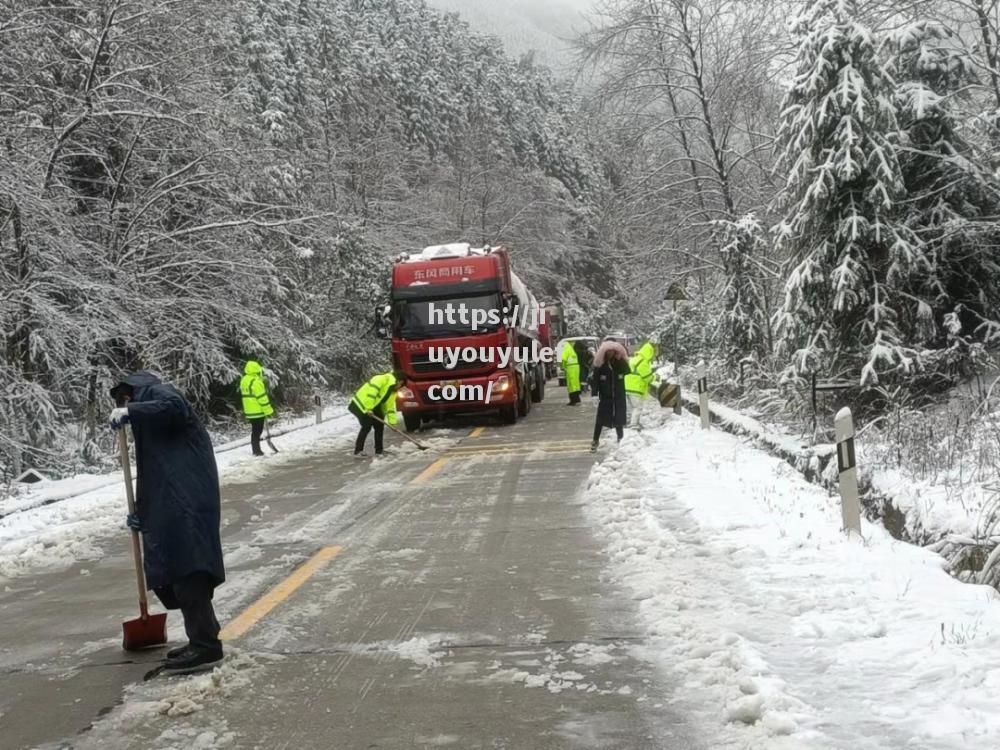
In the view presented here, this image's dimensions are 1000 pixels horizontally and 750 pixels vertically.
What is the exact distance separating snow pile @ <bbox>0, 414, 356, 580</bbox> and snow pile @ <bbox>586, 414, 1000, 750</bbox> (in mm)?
5089

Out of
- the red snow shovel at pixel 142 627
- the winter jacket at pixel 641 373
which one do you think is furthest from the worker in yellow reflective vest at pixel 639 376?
the red snow shovel at pixel 142 627

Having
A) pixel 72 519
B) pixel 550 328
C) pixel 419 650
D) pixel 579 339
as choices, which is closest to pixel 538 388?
pixel 579 339

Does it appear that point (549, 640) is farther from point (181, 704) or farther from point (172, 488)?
point (172, 488)

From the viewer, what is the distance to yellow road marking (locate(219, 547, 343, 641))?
18.3ft

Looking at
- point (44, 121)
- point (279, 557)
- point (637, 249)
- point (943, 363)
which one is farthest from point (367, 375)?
point (279, 557)

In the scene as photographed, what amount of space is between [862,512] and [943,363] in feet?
18.0

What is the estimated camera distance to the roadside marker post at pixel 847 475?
6.94 m

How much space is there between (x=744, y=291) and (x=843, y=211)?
7.10m

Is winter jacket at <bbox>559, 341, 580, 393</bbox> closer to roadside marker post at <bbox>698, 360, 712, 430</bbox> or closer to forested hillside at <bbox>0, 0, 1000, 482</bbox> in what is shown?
forested hillside at <bbox>0, 0, 1000, 482</bbox>

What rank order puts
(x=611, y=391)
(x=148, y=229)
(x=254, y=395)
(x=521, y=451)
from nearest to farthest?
1. (x=611, y=391)
2. (x=521, y=451)
3. (x=254, y=395)
4. (x=148, y=229)

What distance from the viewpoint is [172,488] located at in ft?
16.1

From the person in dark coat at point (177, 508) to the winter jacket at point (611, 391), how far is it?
372 inches

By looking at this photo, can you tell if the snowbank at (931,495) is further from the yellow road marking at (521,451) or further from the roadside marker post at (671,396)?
the roadside marker post at (671,396)

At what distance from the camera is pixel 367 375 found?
34.6 meters
